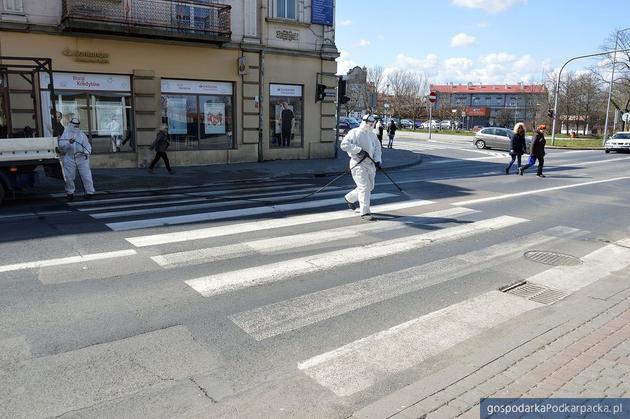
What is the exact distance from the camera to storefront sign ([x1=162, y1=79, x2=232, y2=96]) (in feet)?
61.9

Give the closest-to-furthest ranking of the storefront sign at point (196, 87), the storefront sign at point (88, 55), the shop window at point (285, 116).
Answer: the storefront sign at point (88, 55)
the storefront sign at point (196, 87)
the shop window at point (285, 116)

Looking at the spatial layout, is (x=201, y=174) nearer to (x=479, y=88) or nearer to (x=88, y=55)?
(x=88, y=55)

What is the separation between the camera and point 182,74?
746 inches

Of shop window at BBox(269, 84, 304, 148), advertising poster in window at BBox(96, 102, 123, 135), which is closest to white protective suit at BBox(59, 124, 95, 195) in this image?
advertising poster in window at BBox(96, 102, 123, 135)

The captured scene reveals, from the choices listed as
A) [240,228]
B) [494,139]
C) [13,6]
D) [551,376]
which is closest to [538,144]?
[240,228]

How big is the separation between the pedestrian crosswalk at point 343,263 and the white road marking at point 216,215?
0.03 meters

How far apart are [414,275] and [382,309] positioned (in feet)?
4.26

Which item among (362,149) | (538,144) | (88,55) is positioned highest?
(88,55)

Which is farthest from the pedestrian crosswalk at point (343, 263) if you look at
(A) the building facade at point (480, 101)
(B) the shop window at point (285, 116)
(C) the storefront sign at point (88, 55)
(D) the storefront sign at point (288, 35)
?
(A) the building facade at point (480, 101)

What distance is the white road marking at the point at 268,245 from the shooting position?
701 centimetres

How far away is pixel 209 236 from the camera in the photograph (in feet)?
27.2

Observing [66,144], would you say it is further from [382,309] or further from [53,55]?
[382,309]

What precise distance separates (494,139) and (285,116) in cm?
1836

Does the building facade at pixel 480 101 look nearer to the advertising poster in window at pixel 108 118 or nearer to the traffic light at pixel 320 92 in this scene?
the traffic light at pixel 320 92
